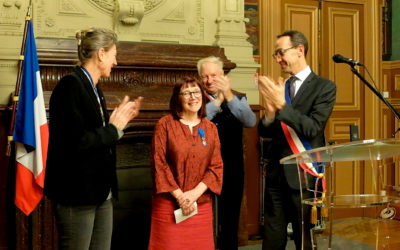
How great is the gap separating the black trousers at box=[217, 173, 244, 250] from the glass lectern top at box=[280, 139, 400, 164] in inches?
61.2

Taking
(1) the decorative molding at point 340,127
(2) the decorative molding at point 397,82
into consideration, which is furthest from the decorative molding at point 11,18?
(2) the decorative molding at point 397,82

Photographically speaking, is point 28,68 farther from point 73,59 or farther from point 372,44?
point 372,44

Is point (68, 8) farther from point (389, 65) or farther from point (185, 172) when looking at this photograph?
point (389, 65)

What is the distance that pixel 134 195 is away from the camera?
407cm

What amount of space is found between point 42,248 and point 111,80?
1.28m

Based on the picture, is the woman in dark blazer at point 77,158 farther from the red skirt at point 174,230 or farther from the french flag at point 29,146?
the french flag at point 29,146

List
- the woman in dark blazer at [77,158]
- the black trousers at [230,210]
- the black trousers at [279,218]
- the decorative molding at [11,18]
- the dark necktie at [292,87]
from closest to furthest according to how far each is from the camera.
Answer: the woman in dark blazer at [77,158] → the black trousers at [279,218] → the dark necktie at [292,87] → the black trousers at [230,210] → the decorative molding at [11,18]

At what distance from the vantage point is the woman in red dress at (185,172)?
2.75m

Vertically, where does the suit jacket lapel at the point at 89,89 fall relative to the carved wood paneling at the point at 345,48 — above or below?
below

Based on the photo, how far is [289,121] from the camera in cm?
244

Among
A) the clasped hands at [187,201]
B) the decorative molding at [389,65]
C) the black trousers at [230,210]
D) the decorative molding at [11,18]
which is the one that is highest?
the decorative molding at [11,18]

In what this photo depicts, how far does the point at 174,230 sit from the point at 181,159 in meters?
0.38

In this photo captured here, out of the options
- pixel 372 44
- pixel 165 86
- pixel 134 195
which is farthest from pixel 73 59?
pixel 372 44

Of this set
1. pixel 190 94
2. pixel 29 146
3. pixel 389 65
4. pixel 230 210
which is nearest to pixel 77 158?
pixel 190 94
